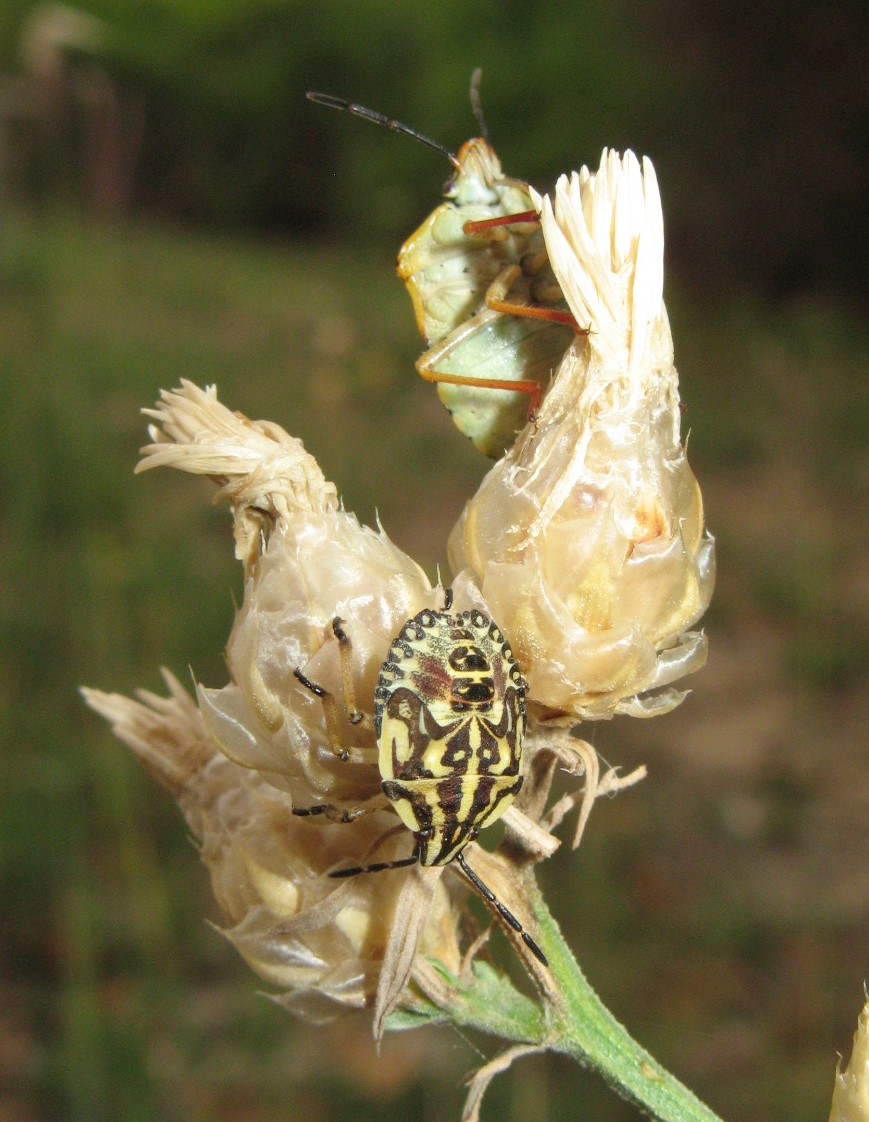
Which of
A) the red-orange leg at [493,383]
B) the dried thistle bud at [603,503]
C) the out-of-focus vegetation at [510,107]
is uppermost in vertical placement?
the out-of-focus vegetation at [510,107]

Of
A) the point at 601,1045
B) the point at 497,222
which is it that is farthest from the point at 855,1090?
the point at 497,222

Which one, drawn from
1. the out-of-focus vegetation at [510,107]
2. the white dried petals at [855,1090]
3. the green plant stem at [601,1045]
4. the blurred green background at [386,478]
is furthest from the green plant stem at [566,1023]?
the out-of-focus vegetation at [510,107]

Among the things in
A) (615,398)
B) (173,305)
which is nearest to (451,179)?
(615,398)

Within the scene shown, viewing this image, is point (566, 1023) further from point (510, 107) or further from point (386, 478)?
point (510, 107)

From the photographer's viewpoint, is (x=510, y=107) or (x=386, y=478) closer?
(x=386, y=478)

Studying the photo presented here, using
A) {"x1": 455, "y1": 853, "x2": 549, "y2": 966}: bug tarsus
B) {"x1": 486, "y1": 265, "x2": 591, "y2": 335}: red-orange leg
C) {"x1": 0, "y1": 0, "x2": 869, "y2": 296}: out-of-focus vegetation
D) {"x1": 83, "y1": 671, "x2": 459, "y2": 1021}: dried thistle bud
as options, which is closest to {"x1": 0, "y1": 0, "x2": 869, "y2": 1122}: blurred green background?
{"x1": 0, "y1": 0, "x2": 869, "y2": 296}: out-of-focus vegetation

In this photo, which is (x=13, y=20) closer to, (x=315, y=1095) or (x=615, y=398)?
(x=315, y=1095)

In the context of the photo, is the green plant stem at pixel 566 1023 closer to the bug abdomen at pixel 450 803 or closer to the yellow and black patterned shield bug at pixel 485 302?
the bug abdomen at pixel 450 803
